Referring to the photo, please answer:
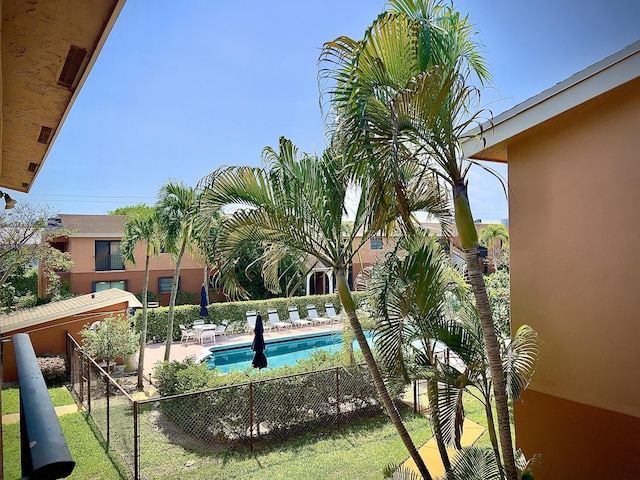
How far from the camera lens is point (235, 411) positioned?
8203mm

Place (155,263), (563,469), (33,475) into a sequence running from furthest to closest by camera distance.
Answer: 1. (155,263)
2. (563,469)
3. (33,475)

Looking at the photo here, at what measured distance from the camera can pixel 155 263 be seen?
2438 cm

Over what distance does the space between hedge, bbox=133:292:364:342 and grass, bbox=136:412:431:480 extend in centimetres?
834

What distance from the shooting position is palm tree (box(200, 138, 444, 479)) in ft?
16.7

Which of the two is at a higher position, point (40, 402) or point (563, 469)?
point (40, 402)

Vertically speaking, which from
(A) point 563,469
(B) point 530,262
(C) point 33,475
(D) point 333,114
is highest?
(D) point 333,114

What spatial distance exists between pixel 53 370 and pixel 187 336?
21.9 ft

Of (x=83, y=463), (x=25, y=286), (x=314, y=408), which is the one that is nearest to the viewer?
(x=83, y=463)

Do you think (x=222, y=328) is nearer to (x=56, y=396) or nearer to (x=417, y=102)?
(x=56, y=396)

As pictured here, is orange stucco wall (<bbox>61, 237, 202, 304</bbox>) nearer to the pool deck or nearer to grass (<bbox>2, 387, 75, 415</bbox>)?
the pool deck

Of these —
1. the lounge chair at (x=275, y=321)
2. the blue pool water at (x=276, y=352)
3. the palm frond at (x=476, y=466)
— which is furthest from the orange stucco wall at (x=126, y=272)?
the palm frond at (x=476, y=466)

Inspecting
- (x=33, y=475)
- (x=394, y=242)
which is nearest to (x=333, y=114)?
(x=394, y=242)

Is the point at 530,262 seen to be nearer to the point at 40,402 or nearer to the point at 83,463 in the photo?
the point at 40,402

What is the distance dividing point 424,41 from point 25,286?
25.6 metres
